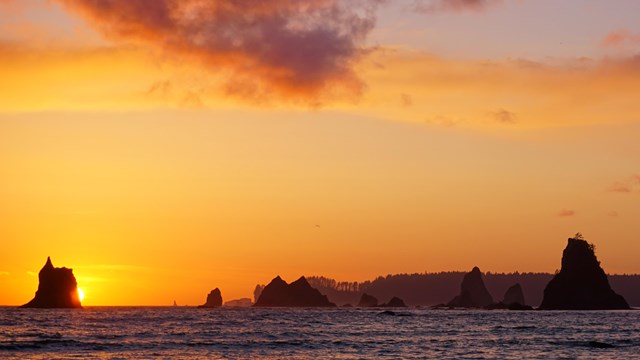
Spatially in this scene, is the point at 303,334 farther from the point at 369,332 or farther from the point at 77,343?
the point at 77,343

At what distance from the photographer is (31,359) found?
75562 mm

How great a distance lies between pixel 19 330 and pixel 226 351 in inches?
1849

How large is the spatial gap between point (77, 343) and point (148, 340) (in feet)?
29.0

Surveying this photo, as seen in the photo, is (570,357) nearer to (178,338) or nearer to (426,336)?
(426,336)

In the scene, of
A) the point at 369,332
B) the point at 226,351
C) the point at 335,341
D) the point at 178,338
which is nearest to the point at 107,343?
the point at 178,338

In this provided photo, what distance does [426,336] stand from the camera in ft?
356

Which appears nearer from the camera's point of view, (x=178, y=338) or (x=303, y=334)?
(x=178, y=338)

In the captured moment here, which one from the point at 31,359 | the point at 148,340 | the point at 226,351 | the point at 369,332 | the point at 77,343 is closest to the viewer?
the point at 31,359

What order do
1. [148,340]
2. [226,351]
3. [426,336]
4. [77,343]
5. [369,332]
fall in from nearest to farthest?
[226,351] < [77,343] < [148,340] < [426,336] < [369,332]

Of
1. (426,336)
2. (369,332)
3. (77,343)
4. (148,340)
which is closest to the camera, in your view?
(77,343)

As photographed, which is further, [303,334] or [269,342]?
[303,334]

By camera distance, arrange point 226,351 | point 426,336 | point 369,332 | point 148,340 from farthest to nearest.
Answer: point 369,332 < point 426,336 < point 148,340 < point 226,351

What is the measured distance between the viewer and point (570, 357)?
76000mm

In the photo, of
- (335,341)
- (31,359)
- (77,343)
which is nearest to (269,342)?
(335,341)
